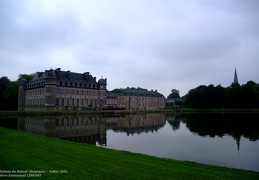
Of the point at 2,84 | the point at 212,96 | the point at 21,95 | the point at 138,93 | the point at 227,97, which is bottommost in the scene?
the point at 227,97

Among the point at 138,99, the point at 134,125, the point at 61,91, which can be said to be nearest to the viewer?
the point at 134,125

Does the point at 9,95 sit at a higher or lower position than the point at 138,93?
lower

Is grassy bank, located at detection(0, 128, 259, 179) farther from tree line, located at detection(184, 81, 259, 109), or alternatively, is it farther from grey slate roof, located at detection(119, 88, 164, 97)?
grey slate roof, located at detection(119, 88, 164, 97)

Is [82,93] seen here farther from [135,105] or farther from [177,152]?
[177,152]

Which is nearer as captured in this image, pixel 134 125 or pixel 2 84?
pixel 134 125

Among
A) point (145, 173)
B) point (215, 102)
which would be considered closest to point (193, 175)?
point (145, 173)

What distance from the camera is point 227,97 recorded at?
8831 centimetres

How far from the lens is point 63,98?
6688cm

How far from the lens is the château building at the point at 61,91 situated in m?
63.9

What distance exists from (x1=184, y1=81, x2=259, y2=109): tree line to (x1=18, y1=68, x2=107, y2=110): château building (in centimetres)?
3799

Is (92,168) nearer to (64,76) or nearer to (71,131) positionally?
(71,131)

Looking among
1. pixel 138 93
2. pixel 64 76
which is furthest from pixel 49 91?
pixel 138 93

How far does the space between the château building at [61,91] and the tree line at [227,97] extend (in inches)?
1496

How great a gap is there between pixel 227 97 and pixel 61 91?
60200 mm
